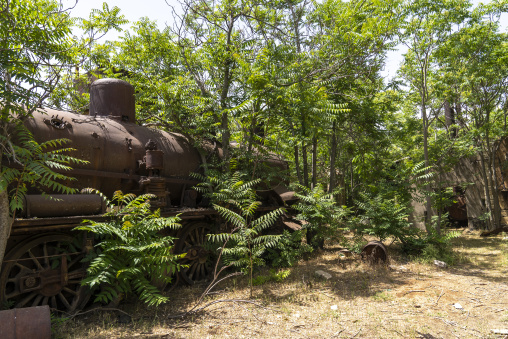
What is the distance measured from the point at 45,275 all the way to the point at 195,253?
295 cm

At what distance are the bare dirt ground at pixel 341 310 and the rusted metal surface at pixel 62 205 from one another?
1.58 meters

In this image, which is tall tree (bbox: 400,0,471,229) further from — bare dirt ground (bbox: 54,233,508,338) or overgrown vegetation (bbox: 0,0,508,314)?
bare dirt ground (bbox: 54,233,508,338)

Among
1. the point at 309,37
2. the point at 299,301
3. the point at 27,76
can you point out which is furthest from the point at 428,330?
the point at 309,37

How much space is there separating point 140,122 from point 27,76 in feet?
17.6

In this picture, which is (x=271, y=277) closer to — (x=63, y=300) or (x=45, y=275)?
(x=63, y=300)

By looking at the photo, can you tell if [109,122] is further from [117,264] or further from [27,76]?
[117,264]

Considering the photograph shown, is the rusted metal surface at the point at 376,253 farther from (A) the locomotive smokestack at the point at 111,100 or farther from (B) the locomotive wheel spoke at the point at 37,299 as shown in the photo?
(B) the locomotive wheel spoke at the point at 37,299

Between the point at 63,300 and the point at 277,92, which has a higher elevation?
the point at 277,92

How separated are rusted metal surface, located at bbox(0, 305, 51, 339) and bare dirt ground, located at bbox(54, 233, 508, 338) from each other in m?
0.44

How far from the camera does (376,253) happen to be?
27.2ft

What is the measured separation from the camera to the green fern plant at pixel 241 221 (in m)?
6.39

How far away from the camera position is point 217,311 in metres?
5.50

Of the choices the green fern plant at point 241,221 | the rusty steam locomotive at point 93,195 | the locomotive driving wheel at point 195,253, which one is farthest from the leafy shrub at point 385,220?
the locomotive driving wheel at point 195,253

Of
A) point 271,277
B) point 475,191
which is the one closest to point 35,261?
point 271,277
